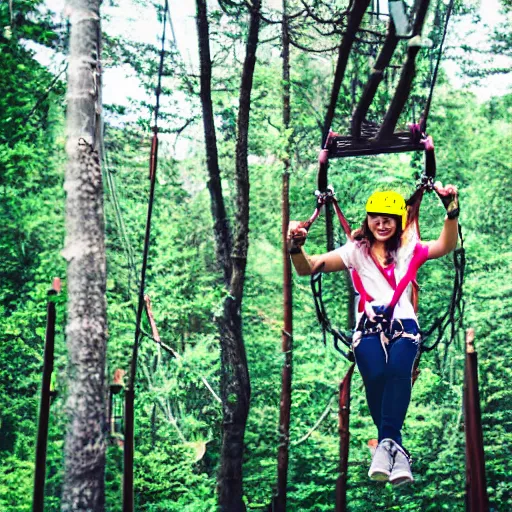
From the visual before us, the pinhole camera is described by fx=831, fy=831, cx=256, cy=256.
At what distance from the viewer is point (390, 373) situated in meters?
3.01

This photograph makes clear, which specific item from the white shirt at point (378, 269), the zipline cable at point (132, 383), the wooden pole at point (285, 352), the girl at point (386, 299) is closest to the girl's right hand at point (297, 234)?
the girl at point (386, 299)

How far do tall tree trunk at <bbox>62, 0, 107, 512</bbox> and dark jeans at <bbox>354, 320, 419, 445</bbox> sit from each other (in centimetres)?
257

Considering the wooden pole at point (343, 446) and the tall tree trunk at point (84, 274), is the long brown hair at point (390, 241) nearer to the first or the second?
the tall tree trunk at point (84, 274)

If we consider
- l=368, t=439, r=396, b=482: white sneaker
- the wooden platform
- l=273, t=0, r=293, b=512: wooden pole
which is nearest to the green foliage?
l=273, t=0, r=293, b=512: wooden pole

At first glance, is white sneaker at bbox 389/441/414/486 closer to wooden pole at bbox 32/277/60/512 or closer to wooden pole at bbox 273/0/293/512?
wooden pole at bbox 32/277/60/512

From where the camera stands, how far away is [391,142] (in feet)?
11.2

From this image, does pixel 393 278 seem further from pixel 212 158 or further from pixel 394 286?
pixel 212 158

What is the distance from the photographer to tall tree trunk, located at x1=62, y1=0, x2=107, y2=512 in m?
5.16

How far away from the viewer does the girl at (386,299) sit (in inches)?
117

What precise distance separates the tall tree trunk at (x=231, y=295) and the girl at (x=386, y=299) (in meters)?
2.64

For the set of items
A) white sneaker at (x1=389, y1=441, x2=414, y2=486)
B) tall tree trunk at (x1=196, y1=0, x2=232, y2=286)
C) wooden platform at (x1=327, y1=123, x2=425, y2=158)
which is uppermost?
tall tree trunk at (x1=196, y1=0, x2=232, y2=286)

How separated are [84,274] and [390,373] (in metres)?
2.72

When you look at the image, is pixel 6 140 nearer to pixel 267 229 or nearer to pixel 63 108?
pixel 63 108

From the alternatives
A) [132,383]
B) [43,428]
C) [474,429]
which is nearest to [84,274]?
[132,383]
